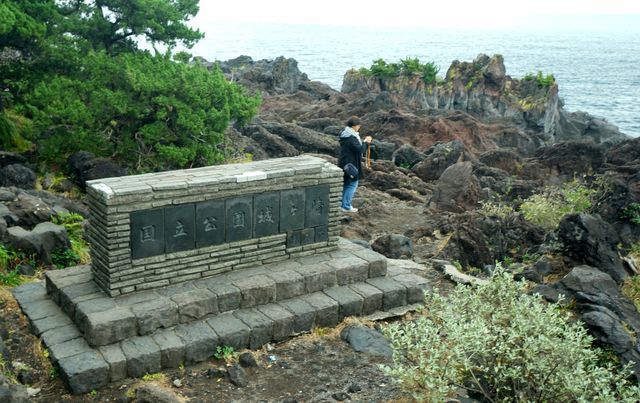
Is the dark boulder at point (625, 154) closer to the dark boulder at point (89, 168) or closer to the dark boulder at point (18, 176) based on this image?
the dark boulder at point (89, 168)

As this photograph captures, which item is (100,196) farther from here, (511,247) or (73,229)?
(511,247)

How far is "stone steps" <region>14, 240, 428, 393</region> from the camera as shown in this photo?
364 inches

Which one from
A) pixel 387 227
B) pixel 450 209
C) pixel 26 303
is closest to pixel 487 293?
pixel 26 303

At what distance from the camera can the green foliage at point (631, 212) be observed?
17.9 meters

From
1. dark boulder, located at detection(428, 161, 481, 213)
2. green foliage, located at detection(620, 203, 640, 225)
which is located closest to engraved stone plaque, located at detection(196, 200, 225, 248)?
dark boulder, located at detection(428, 161, 481, 213)

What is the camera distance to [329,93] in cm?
4694

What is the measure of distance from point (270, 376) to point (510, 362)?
11.6 feet

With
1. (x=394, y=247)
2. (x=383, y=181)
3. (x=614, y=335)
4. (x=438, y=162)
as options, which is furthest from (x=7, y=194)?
(x=438, y=162)

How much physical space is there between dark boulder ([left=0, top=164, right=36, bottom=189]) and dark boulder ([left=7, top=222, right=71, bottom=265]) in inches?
162

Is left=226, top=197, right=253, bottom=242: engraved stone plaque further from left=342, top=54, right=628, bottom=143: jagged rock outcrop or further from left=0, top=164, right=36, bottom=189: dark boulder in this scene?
left=342, top=54, right=628, bottom=143: jagged rock outcrop

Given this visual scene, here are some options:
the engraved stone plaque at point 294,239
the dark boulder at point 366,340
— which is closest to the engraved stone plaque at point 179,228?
the engraved stone plaque at point 294,239

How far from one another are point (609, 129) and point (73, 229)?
129ft

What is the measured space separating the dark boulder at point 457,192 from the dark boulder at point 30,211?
441 inches

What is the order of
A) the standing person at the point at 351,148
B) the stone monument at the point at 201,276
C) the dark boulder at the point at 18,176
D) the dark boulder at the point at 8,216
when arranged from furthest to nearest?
the dark boulder at the point at 18,176 < the standing person at the point at 351,148 < the dark boulder at the point at 8,216 < the stone monument at the point at 201,276
